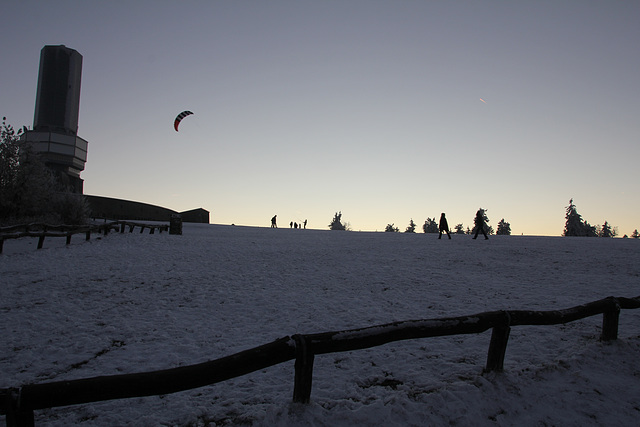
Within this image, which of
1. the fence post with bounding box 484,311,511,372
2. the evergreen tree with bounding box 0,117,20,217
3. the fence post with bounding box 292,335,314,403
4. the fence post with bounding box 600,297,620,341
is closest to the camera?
the fence post with bounding box 292,335,314,403

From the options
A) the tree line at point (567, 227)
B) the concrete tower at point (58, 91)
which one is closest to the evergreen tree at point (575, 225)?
the tree line at point (567, 227)

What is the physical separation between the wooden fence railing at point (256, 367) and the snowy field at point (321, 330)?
2.04 feet

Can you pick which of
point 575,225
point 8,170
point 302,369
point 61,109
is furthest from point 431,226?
point 61,109

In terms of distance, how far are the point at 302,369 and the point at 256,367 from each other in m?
0.52

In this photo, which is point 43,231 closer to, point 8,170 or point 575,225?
point 8,170

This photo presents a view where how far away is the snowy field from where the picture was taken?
4.37 metres

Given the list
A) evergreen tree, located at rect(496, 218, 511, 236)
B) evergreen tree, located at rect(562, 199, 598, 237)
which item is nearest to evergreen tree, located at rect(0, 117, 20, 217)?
evergreen tree, located at rect(562, 199, 598, 237)

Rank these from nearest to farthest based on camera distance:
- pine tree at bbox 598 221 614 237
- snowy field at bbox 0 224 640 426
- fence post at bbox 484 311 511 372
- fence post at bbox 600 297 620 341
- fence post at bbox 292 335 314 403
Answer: fence post at bbox 292 335 314 403
snowy field at bbox 0 224 640 426
fence post at bbox 484 311 511 372
fence post at bbox 600 297 620 341
pine tree at bbox 598 221 614 237

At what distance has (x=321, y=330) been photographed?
7.62 m

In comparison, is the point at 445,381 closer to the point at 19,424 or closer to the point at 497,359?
the point at 497,359

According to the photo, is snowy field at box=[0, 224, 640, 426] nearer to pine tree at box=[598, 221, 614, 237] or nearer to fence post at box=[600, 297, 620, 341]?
fence post at box=[600, 297, 620, 341]

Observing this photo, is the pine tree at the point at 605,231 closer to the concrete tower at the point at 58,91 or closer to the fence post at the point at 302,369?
the fence post at the point at 302,369

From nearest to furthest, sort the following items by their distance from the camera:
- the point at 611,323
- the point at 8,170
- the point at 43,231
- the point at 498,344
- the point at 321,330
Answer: the point at 498,344 → the point at 611,323 → the point at 321,330 → the point at 43,231 → the point at 8,170

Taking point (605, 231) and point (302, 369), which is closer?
point (302, 369)
